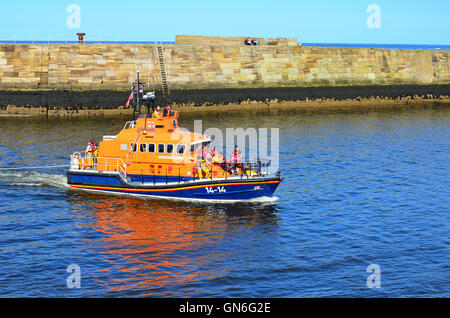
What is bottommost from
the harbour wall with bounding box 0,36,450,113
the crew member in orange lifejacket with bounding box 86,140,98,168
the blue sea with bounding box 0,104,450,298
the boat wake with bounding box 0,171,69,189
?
the blue sea with bounding box 0,104,450,298

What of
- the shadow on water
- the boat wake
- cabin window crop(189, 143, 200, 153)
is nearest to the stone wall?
the boat wake

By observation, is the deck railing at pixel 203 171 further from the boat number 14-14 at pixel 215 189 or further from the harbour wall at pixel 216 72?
the harbour wall at pixel 216 72

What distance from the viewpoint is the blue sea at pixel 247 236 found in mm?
20281

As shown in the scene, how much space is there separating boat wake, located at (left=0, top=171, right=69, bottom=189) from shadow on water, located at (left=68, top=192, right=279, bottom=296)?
8.89 feet

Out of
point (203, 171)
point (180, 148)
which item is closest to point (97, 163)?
point (180, 148)

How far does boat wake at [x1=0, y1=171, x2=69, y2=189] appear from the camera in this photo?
111 ft

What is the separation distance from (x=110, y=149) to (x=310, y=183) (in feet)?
39.8

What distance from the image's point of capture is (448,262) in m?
22.5

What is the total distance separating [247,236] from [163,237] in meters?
3.67

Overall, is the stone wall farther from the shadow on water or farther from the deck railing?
the shadow on water

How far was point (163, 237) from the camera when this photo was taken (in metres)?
25.0

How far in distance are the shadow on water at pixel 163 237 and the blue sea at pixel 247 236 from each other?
58mm

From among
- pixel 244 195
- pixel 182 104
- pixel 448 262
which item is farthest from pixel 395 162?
pixel 182 104

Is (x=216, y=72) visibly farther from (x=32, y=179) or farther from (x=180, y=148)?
(x=180, y=148)
